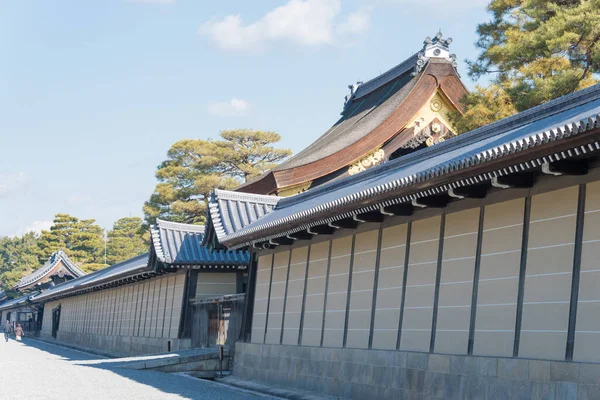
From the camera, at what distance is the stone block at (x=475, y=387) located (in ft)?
33.6

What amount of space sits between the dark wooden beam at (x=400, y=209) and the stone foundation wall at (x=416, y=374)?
231cm

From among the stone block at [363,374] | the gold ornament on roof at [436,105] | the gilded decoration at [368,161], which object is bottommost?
the stone block at [363,374]

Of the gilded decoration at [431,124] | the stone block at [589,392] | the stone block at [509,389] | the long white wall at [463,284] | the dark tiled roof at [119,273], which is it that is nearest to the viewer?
the stone block at [589,392]

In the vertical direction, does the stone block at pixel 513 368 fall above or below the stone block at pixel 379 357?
above

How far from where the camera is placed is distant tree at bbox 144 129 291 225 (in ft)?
143

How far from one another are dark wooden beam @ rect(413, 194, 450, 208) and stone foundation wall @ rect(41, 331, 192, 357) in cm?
1380

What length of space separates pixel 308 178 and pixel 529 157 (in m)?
16.7

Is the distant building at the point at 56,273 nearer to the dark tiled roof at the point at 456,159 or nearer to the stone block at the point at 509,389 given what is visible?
the dark tiled roof at the point at 456,159

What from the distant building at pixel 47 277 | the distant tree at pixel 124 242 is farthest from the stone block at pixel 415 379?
the distant tree at pixel 124 242

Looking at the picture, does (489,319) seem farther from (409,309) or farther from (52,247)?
(52,247)

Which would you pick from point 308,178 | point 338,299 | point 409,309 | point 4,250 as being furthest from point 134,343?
point 4,250

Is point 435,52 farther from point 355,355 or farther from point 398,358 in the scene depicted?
point 398,358

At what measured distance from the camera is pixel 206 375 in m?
20.2

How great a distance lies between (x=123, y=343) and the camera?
31891mm
